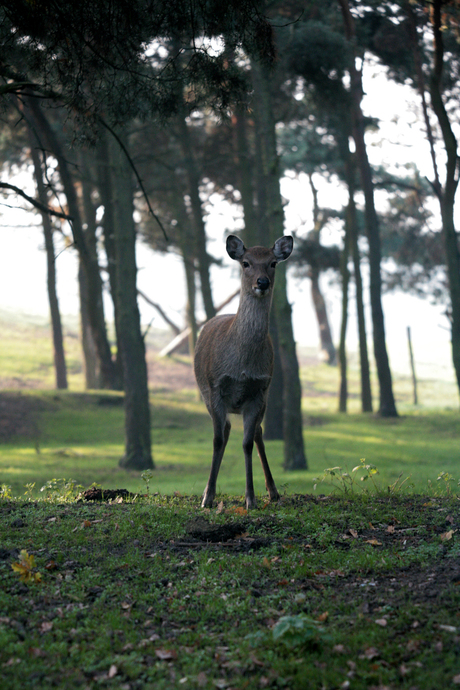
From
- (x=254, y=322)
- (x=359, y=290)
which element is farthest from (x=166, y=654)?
(x=359, y=290)

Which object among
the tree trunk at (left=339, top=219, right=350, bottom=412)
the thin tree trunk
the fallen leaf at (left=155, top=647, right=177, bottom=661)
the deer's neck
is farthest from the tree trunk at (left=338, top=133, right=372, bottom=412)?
the fallen leaf at (left=155, top=647, right=177, bottom=661)

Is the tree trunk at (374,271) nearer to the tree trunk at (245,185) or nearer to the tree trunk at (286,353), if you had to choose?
the tree trunk at (245,185)

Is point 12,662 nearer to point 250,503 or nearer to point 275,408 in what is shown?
point 250,503

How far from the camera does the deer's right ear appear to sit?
782cm

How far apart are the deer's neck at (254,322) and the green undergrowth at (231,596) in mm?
2017

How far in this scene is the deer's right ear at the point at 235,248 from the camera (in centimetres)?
782

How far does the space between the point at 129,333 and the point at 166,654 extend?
43.3ft

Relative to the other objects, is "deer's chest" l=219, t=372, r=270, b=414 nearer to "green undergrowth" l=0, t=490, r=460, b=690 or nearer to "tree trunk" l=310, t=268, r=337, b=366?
"green undergrowth" l=0, t=490, r=460, b=690

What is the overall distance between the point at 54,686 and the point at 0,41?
292 inches

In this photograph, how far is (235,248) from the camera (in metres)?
7.90

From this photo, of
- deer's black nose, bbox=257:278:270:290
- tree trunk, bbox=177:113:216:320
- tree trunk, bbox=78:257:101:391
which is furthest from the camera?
tree trunk, bbox=78:257:101:391

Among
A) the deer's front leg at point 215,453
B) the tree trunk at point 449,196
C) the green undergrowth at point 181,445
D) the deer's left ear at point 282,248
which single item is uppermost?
the tree trunk at point 449,196

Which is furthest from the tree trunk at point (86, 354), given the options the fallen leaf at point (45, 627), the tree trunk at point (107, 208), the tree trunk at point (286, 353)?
the fallen leaf at point (45, 627)

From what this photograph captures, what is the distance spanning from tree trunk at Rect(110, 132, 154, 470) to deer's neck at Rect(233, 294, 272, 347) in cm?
951
